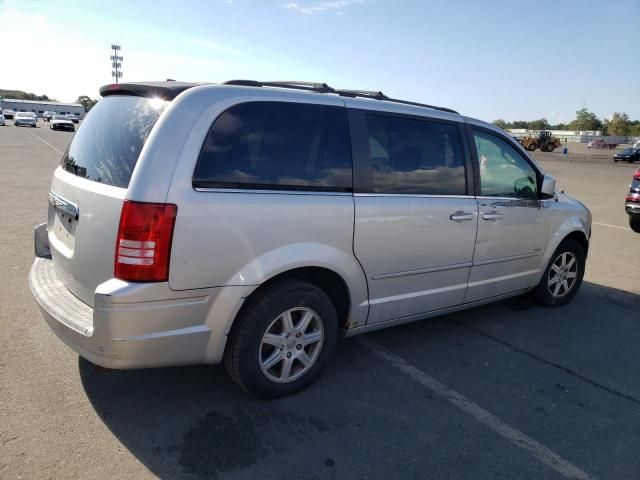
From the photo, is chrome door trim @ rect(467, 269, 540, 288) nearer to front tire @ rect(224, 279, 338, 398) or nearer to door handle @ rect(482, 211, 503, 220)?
door handle @ rect(482, 211, 503, 220)

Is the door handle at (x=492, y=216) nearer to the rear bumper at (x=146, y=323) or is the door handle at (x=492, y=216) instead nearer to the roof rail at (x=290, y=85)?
the roof rail at (x=290, y=85)

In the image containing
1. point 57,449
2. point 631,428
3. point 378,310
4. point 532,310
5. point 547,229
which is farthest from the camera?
point 532,310

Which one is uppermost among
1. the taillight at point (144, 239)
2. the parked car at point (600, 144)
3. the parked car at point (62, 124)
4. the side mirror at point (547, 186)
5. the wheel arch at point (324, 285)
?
the parked car at point (600, 144)

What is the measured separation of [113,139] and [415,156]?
81.2 inches

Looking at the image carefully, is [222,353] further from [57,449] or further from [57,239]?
[57,239]

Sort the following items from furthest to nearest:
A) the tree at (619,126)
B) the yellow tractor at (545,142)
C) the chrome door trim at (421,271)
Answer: the tree at (619,126)
the yellow tractor at (545,142)
the chrome door trim at (421,271)

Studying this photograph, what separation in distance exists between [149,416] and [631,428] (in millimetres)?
2944

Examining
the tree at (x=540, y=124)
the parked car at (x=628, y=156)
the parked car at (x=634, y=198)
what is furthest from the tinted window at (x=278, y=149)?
the tree at (x=540, y=124)

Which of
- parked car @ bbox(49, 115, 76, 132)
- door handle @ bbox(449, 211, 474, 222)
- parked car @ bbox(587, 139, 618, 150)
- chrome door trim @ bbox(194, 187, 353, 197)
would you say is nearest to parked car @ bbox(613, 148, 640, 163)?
parked car @ bbox(587, 139, 618, 150)

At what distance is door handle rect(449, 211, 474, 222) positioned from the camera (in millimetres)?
3783

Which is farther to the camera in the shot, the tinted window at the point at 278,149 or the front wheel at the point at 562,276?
the front wheel at the point at 562,276

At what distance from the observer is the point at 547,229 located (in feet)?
15.6

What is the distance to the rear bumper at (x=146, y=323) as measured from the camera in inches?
99.3

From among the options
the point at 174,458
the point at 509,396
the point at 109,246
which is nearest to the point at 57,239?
the point at 109,246
